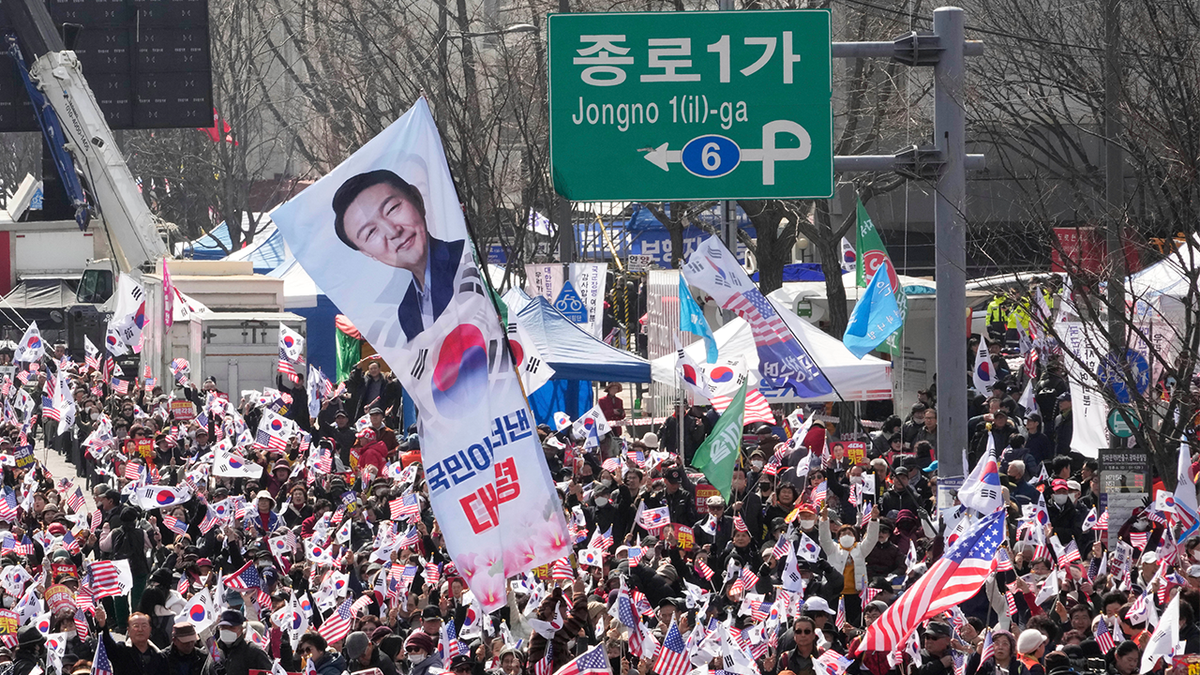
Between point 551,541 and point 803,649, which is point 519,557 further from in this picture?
point 803,649

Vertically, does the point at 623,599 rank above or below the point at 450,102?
below

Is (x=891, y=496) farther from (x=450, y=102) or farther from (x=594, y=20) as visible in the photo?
(x=450, y=102)

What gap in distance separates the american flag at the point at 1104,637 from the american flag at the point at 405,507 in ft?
20.0

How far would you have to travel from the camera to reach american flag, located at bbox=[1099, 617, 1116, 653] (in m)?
10.7

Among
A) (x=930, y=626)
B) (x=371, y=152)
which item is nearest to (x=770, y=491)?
(x=930, y=626)

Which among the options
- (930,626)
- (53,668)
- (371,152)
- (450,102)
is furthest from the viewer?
(450,102)

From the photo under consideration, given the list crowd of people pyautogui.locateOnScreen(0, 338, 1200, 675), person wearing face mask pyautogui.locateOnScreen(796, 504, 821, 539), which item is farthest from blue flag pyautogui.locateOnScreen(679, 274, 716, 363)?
person wearing face mask pyautogui.locateOnScreen(796, 504, 821, 539)

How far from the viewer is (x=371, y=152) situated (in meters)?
8.76

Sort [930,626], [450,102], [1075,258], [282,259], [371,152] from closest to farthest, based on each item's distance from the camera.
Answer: [371,152], [930,626], [1075,258], [450,102], [282,259]

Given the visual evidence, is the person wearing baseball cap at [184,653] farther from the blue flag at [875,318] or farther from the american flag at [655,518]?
the blue flag at [875,318]

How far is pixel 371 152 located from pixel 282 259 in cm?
2878

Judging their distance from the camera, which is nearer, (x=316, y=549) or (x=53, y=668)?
(x=53, y=668)

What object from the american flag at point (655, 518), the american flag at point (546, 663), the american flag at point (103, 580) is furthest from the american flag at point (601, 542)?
the american flag at point (103, 580)

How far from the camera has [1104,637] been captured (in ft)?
35.4
